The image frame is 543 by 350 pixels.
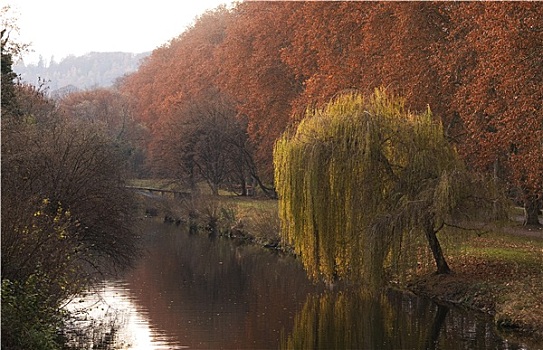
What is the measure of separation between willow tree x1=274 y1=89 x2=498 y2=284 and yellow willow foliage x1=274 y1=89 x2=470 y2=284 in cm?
2

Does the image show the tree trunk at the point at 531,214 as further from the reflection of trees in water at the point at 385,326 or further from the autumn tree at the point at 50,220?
the autumn tree at the point at 50,220

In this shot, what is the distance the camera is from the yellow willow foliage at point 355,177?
21.4m

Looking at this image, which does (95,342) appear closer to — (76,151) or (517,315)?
(76,151)

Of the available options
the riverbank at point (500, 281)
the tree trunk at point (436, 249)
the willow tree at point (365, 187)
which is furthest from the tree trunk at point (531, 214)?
the willow tree at point (365, 187)

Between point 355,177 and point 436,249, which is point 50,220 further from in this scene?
point 436,249

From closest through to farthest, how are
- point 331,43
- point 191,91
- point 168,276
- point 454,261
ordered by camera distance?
point 454,261 < point 168,276 < point 331,43 < point 191,91

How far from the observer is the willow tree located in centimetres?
2094

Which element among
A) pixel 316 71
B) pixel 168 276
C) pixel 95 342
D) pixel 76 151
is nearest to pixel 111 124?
pixel 316 71

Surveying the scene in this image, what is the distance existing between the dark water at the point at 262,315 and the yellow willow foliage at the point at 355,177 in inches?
47.1

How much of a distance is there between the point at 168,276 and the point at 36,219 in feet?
37.4

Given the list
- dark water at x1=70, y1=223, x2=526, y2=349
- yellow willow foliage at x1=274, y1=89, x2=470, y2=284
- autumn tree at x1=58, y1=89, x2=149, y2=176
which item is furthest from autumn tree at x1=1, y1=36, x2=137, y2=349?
autumn tree at x1=58, y1=89, x2=149, y2=176

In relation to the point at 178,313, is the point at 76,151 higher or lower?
higher

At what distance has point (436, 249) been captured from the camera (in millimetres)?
22469

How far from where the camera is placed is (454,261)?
23875mm
